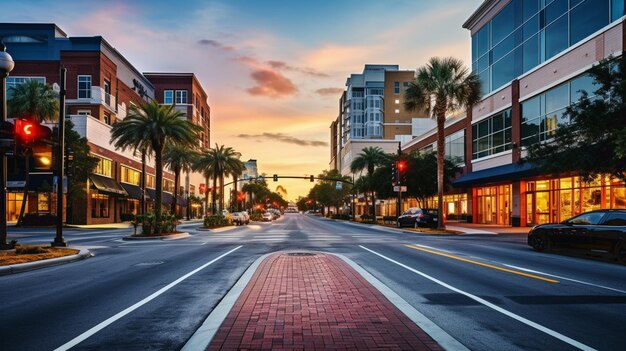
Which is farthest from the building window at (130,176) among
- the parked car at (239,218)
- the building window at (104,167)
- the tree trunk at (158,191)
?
the tree trunk at (158,191)

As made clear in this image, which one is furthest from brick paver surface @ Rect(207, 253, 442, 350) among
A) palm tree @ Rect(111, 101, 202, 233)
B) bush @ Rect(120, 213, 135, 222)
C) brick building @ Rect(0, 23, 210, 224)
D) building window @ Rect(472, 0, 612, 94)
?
bush @ Rect(120, 213, 135, 222)

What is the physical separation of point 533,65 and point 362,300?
3585 centimetres

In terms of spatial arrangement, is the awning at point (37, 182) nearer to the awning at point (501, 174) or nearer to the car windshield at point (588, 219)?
the awning at point (501, 174)

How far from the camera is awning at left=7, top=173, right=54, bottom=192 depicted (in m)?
46.2

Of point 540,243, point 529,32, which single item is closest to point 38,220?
point 540,243

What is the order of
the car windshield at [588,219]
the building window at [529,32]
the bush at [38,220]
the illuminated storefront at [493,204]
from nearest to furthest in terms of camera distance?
the car windshield at [588,219] → the building window at [529,32] → the illuminated storefront at [493,204] → the bush at [38,220]

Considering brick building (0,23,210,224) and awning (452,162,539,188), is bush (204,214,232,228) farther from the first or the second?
awning (452,162,539,188)

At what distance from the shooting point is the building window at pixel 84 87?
57250 millimetres

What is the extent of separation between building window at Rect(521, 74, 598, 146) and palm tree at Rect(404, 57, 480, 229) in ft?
16.7

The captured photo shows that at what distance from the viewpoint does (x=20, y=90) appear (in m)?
44.0

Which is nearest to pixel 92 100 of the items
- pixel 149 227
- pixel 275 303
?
pixel 149 227

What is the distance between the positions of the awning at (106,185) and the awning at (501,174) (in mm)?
36962

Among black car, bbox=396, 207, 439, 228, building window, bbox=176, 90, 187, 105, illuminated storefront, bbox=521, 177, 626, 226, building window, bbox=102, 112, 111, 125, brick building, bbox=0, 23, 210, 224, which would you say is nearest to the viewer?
illuminated storefront, bbox=521, 177, 626, 226

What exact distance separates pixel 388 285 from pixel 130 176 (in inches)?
2409
